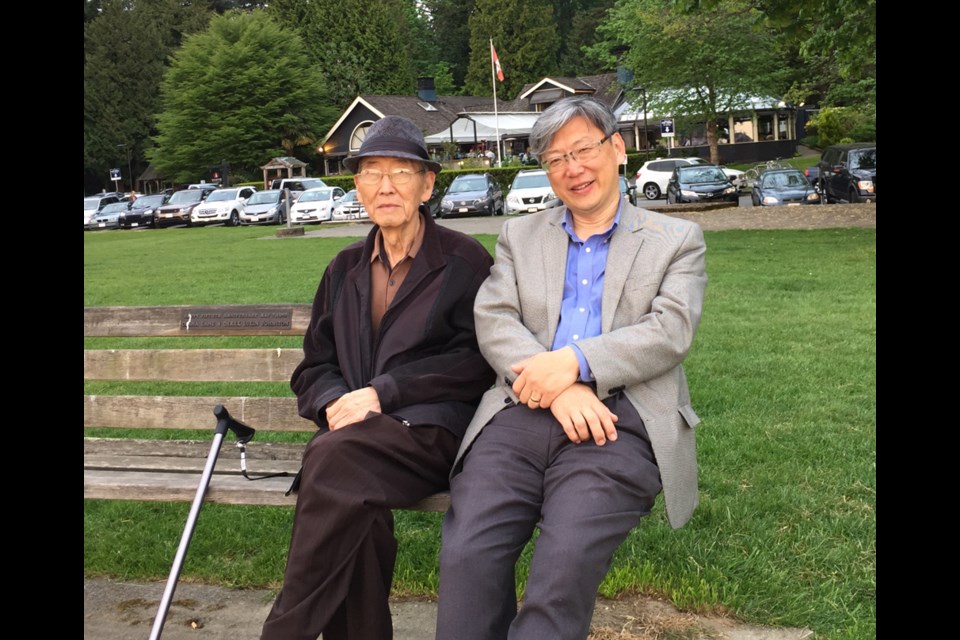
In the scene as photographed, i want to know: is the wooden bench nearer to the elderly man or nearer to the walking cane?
the walking cane

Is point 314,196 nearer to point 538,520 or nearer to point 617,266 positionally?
point 617,266

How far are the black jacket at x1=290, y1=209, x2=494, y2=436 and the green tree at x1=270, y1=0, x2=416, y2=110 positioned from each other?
234ft

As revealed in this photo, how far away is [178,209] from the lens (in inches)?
1603

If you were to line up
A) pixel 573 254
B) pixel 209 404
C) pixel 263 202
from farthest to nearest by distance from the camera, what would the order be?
1. pixel 263 202
2. pixel 209 404
3. pixel 573 254

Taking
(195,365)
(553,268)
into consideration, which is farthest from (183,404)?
(553,268)

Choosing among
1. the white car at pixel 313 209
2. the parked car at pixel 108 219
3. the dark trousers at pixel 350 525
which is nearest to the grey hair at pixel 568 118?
the dark trousers at pixel 350 525

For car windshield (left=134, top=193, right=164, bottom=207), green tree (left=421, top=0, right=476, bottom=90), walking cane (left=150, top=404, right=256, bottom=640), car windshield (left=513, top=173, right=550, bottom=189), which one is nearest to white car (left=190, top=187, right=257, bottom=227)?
car windshield (left=134, top=193, right=164, bottom=207)

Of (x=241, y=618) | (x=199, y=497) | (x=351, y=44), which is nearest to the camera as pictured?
(x=199, y=497)

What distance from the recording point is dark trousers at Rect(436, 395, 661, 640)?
2.90m

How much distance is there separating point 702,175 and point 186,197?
20913 millimetres

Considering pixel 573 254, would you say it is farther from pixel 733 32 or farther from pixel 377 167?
pixel 733 32
